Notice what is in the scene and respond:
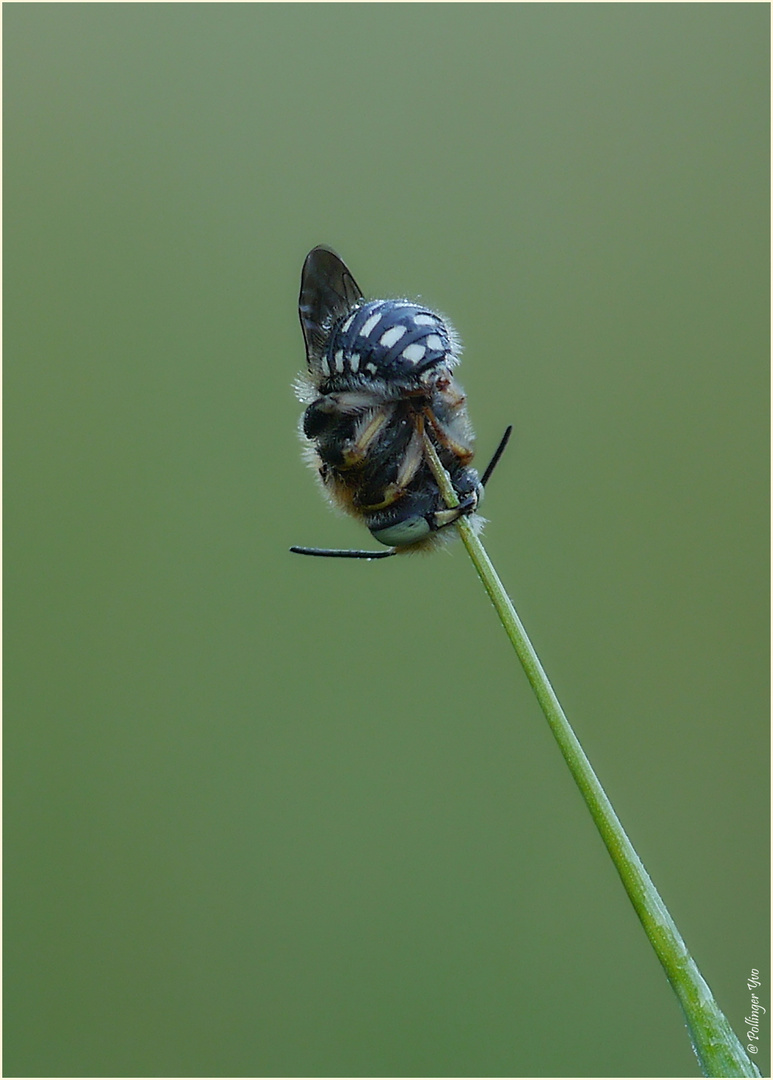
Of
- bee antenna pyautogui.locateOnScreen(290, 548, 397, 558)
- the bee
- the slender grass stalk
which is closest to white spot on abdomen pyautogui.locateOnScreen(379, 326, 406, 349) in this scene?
the bee

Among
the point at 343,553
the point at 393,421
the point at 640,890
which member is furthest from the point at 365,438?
the point at 640,890

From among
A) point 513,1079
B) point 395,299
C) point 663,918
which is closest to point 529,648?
point 663,918

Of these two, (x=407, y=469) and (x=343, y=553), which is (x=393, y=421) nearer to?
(x=407, y=469)

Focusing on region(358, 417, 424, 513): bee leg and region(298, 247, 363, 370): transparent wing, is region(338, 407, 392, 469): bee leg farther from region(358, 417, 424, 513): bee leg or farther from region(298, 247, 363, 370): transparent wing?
region(298, 247, 363, 370): transparent wing

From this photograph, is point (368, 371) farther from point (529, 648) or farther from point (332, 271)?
point (529, 648)

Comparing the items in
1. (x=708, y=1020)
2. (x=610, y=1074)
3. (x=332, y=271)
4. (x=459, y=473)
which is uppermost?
(x=332, y=271)

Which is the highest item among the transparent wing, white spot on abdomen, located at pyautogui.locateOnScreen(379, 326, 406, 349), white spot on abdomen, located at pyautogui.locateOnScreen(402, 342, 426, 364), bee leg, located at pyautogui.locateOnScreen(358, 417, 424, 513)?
the transparent wing

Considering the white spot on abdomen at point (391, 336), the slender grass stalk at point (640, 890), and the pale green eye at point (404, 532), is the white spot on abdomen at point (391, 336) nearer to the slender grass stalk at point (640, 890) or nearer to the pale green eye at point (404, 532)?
the pale green eye at point (404, 532)
